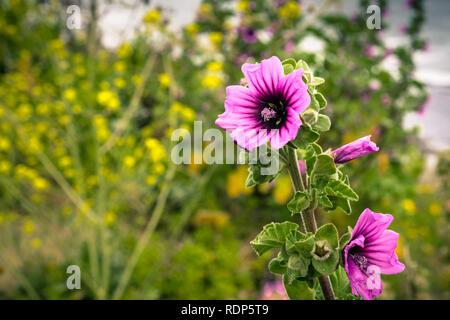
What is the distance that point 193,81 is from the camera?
310 centimetres

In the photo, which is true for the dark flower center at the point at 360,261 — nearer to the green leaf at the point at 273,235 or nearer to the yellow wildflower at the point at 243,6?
the green leaf at the point at 273,235

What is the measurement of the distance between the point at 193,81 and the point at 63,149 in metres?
1.13

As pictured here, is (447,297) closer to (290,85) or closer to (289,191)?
(289,191)

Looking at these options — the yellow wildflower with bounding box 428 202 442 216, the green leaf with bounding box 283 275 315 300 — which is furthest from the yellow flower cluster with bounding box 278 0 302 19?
the green leaf with bounding box 283 275 315 300

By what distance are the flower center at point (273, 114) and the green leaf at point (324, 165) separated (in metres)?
0.08

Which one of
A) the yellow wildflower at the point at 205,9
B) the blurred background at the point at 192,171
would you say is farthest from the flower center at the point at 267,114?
the yellow wildflower at the point at 205,9

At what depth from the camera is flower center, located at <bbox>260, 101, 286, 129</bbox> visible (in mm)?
574

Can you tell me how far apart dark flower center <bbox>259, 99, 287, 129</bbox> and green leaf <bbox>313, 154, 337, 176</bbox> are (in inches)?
2.9

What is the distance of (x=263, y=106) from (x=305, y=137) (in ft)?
0.38

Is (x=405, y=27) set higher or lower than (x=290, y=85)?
higher

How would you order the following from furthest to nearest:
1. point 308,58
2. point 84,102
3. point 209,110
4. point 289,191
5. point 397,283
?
1. point 84,102
2. point 209,110
3. point 289,191
4. point 397,283
5. point 308,58

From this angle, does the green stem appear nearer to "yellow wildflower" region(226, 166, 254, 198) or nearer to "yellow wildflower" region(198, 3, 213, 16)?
"yellow wildflower" region(226, 166, 254, 198)

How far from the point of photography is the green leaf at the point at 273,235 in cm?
58

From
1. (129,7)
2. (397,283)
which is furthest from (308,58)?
(397,283)
